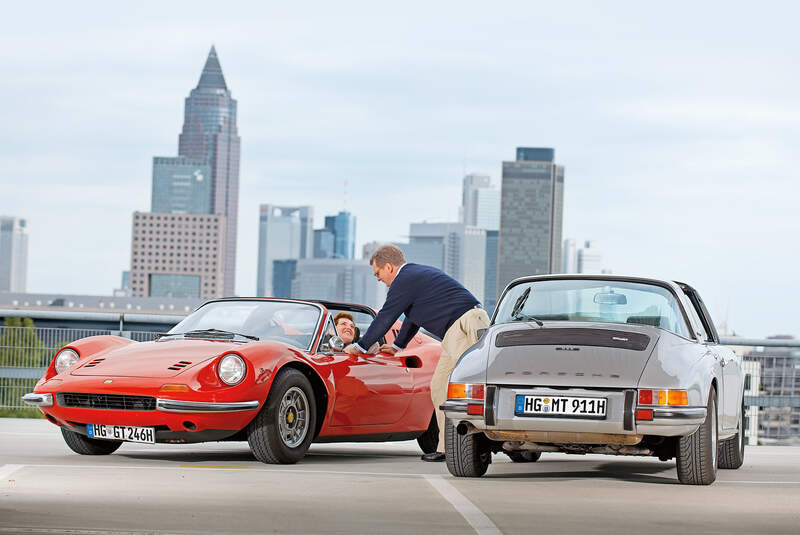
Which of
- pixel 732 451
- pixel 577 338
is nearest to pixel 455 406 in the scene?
pixel 577 338

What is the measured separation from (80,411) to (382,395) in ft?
8.04

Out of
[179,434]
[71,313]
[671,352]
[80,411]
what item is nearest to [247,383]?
[179,434]

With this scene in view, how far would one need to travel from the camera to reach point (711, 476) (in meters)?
8.71

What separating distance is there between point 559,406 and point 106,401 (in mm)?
3324

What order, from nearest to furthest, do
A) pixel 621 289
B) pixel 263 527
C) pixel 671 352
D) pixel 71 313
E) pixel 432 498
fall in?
pixel 263 527
pixel 432 498
pixel 671 352
pixel 621 289
pixel 71 313

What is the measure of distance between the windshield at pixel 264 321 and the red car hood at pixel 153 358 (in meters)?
0.42

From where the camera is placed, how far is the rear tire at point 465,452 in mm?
8930

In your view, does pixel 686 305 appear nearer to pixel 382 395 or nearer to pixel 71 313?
pixel 382 395

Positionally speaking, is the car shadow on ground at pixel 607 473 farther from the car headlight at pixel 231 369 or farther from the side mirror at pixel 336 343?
the car headlight at pixel 231 369

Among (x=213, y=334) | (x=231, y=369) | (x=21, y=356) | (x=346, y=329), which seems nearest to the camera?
(x=231, y=369)

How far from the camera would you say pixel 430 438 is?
38.4ft

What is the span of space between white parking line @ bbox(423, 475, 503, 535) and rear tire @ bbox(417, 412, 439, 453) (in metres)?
2.45

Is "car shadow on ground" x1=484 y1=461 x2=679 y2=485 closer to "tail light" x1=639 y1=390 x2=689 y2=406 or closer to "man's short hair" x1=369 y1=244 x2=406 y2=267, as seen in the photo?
"tail light" x1=639 y1=390 x2=689 y2=406

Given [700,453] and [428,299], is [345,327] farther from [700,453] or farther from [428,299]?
[700,453]
